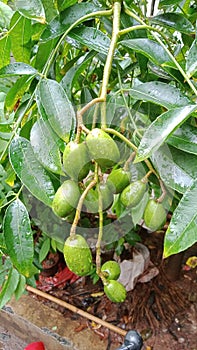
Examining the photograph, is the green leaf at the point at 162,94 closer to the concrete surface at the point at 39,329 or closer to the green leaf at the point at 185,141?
the green leaf at the point at 185,141

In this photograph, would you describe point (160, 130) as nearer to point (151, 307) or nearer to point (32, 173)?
point (32, 173)

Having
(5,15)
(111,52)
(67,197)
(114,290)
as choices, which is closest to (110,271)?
(114,290)

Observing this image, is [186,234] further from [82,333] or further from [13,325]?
[13,325]

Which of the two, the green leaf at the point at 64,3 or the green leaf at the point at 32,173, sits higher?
the green leaf at the point at 64,3

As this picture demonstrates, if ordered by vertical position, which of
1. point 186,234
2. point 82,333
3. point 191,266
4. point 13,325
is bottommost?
point 13,325

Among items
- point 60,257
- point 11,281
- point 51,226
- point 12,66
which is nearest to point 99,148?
point 12,66

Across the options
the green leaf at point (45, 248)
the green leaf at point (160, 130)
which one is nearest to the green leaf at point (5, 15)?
the green leaf at point (160, 130)
